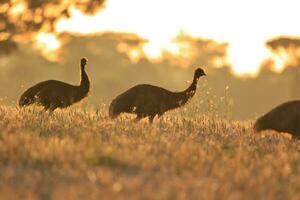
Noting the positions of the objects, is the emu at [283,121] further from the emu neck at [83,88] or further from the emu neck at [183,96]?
the emu neck at [83,88]

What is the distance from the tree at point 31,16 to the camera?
33781mm

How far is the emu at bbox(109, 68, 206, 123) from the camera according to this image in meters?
17.3

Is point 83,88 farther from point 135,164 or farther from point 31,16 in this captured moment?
point 31,16

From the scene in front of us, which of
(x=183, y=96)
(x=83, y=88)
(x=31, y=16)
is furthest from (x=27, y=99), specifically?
(x=31, y=16)

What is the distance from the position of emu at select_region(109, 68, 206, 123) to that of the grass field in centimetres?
247

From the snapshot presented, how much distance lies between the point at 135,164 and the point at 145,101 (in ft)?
23.8

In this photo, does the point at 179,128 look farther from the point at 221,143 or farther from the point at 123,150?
the point at 123,150

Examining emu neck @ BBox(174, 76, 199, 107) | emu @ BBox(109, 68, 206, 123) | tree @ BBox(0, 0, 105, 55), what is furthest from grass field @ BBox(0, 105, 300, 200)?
tree @ BBox(0, 0, 105, 55)

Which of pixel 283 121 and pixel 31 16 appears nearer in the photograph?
pixel 283 121

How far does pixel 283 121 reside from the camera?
1594cm

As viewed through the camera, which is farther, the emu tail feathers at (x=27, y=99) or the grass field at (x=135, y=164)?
the emu tail feathers at (x=27, y=99)

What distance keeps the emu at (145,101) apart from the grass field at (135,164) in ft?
8.09

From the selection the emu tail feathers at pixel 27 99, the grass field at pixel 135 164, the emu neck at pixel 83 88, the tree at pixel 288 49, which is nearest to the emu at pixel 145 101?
the emu neck at pixel 83 88

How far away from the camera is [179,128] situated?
16.1 m
